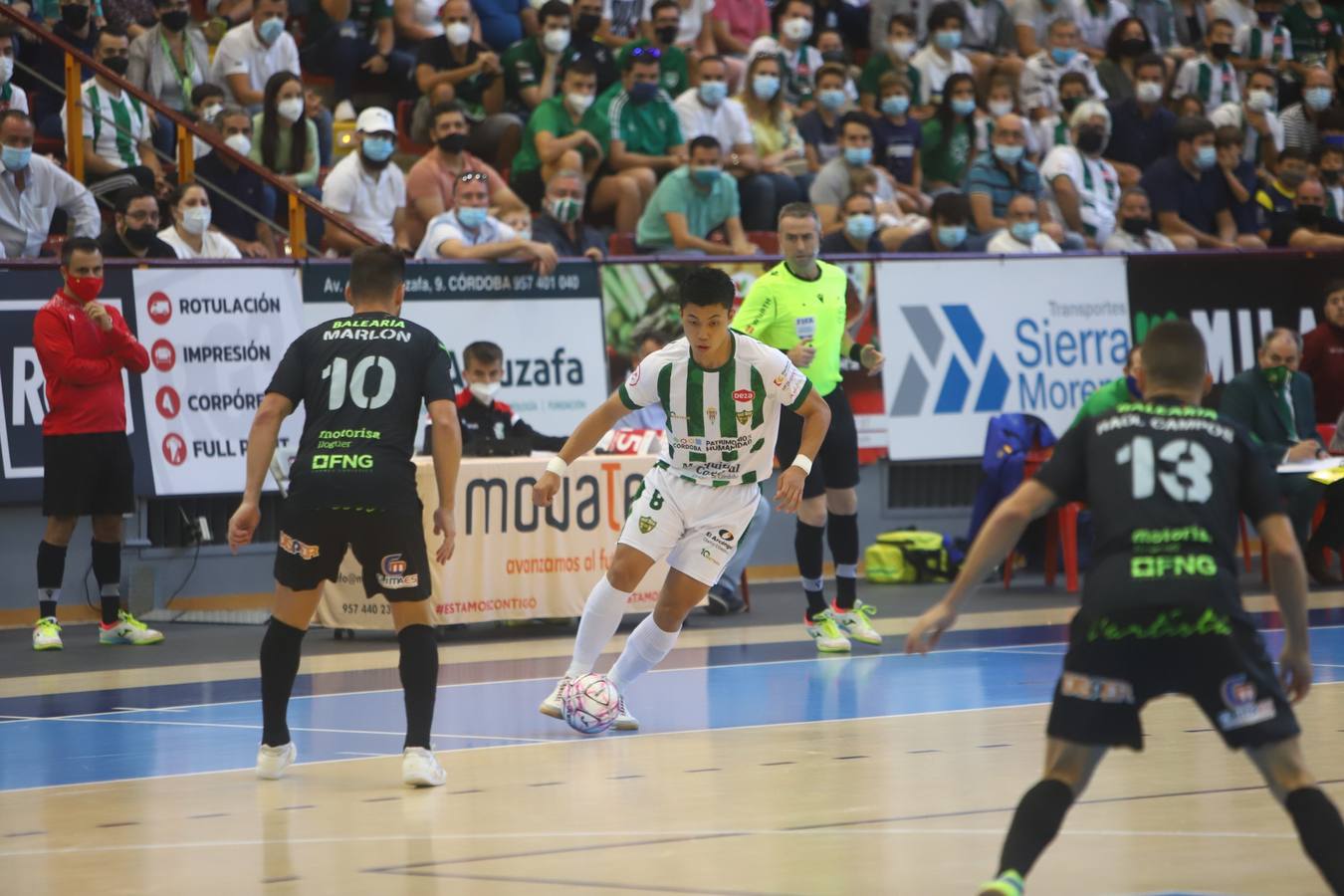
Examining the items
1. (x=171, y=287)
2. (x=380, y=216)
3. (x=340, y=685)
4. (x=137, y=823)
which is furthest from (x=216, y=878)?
(x=380, y=216)

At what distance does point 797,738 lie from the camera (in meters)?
8.59

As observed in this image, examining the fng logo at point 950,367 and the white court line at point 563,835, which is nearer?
the white court line at point 563,835

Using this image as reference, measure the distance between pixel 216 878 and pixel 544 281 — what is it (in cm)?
939

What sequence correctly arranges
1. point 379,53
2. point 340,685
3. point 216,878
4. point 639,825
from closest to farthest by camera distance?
1. point 216,878
2. point 639,825
3. point 340,685
4. point 379,53

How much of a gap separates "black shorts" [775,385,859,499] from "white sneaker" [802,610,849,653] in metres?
0.75

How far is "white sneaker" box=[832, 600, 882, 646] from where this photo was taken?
1191cm

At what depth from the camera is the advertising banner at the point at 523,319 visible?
14375 mm

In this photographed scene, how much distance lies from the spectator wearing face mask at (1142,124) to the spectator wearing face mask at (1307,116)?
191 cm

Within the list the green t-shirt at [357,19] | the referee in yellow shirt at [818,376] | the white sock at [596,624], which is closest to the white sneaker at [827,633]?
the referee in yellow shirt at [818,376]

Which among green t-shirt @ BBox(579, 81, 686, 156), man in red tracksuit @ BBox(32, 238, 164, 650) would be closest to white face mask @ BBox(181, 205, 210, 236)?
man in red tracksuit @ BBox(32, 238, 164, 650)

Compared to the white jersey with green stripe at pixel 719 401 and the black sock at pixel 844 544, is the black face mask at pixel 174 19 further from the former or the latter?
the white jersey with green stripe at pixel 719 401

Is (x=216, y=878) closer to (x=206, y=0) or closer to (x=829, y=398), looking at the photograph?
(x=829, y=398)

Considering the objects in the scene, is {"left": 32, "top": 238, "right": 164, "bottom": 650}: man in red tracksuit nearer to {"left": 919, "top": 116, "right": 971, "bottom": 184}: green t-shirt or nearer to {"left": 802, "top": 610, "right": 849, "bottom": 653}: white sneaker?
{"left": 802, "top": 610, "right": 849, "bottom": 653}: white sneaker

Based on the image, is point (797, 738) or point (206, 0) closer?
point (797, 738)
